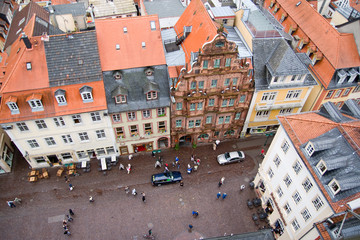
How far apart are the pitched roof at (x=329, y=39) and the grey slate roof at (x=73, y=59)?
135ft

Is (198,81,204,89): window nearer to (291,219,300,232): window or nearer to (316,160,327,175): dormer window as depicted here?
(316,160,327,175): dormer window

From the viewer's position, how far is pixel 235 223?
4403cm

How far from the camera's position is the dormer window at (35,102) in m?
40.2

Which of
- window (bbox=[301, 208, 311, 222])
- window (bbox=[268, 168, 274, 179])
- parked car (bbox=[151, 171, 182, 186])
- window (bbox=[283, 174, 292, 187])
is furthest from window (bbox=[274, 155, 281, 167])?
parked car (bbox=[151, 171, 182, 186])

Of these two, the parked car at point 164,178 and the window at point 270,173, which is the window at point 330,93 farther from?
the parked car at point 164,178

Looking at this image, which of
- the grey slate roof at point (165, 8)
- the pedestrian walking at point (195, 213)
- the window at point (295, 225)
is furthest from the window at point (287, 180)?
the grey slate roof at point (165, 8)

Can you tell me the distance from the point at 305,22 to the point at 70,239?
200ft

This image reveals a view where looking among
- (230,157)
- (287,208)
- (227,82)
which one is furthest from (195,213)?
(227,82)

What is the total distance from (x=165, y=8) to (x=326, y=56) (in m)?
38.6

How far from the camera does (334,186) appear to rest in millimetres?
28828

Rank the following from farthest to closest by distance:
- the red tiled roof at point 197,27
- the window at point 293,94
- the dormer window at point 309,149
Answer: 1. the window at point 293,94
2. the red tiled roof at point 197,27
3. the dormer window at point 309,149

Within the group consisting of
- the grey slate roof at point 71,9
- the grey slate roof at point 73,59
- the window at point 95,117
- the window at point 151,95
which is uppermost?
the grey slate roof at point 71,9

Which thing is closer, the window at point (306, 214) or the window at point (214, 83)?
the window at point (306, 214)

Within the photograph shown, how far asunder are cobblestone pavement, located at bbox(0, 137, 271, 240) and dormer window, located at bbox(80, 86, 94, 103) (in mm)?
14931
